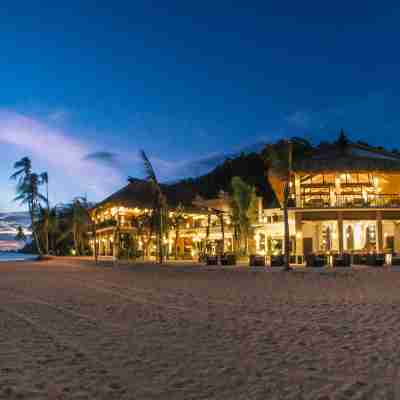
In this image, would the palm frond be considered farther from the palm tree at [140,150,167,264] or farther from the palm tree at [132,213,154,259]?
the palm tree at [132,213,154,259]

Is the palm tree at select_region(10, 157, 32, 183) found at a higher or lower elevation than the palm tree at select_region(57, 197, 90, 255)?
higher

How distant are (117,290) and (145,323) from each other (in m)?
5.17

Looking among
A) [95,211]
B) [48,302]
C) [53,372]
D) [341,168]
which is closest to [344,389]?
[53,372]

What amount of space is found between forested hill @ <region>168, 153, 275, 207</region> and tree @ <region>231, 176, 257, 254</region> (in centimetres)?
3248

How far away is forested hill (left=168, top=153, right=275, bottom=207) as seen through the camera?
196 ft

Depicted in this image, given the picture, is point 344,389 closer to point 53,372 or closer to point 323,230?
point 53,372

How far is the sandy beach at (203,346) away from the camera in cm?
396

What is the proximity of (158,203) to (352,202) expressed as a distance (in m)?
9.65

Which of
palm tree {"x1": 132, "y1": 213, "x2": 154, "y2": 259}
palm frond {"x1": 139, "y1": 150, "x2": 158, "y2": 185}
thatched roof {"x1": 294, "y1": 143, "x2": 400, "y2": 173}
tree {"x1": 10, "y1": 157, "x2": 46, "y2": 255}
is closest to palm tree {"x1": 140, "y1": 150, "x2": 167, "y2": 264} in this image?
palm frond {"x1": 139, "y1": 150, "x2": 158, "y2": 185}

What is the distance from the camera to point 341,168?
22766mm

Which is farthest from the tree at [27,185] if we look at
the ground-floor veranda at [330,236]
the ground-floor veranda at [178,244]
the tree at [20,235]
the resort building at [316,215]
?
the ground-floor veranda at [330,236]

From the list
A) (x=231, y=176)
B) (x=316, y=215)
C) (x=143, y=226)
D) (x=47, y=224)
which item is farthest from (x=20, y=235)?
(x=316, y=215)

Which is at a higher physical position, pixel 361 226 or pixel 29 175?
pixel 29 175

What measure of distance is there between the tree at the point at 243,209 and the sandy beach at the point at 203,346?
14.3 m
